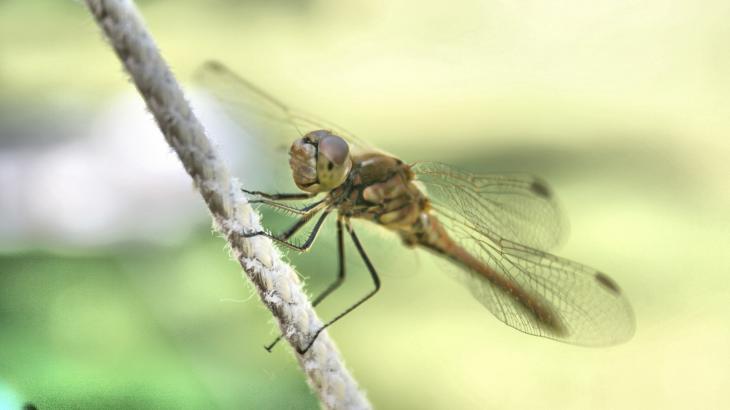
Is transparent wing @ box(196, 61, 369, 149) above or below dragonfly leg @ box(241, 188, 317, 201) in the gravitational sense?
above

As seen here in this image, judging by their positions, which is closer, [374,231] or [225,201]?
[225,201]

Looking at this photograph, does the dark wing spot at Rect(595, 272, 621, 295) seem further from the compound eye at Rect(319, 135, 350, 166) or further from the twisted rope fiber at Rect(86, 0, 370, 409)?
the twisted rope fiber at Rect(86, 0, 370, 409)

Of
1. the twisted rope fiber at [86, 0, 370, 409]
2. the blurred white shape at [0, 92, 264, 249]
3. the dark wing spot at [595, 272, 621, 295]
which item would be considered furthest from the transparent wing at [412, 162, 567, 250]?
the blurred white shape at [0, 92, 264, 249]

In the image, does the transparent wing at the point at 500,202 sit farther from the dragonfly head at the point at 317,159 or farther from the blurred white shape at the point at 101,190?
the blurred white shape at the point at 101,190

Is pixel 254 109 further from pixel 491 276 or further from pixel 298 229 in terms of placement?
pixel 491 276

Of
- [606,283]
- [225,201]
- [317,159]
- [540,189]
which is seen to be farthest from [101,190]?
[225,201]
